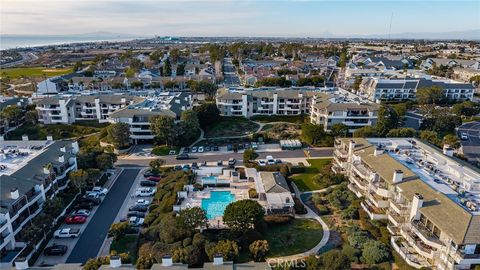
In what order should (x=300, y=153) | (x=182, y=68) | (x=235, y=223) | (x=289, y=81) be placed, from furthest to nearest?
(x=182, y=68), (x=289, y=81), (x=300, y=153), (x=235, y=223)

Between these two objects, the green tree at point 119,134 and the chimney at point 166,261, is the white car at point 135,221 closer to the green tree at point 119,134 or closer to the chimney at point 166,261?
the chimney at point 166,261

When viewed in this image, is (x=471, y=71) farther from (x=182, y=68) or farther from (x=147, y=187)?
(x=147, y=187)

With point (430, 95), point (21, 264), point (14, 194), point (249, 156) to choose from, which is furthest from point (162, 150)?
point (430, 95)

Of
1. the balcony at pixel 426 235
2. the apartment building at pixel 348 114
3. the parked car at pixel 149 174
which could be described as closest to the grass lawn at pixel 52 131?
the parked car at pixel 149 174

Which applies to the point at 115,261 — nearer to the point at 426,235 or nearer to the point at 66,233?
the point at 66,233

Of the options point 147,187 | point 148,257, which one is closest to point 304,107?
point 147,187
